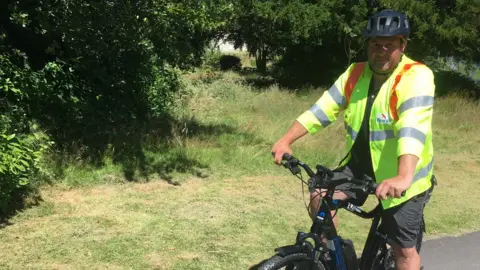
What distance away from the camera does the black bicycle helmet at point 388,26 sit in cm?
279

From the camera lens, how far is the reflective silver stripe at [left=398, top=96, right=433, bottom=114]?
2.78 meters

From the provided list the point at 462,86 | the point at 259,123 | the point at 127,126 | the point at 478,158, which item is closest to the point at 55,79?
the point at 127,126

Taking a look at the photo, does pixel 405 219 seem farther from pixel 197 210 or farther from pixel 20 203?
pixel 20 203

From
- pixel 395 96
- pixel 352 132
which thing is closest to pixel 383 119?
pixel 395 96

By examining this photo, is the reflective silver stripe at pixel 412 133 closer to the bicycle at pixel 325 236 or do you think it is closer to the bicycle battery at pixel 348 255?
the bicycle at pixel 325 236

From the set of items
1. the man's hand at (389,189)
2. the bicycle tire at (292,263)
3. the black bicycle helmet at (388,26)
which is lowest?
the bicycle tire at (292,263)

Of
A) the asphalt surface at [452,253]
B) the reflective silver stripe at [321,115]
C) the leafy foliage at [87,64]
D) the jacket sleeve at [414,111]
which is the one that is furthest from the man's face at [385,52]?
the leafy foliage at [87,64]

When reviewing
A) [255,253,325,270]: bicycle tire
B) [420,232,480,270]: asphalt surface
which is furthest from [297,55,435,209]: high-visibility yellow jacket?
[420,232,480,270]: asphalt surface

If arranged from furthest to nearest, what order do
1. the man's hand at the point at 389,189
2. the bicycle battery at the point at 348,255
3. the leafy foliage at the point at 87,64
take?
the leafy foliage at the point at 87,64 < the bicycle battery at the point at 348,255 < the man's hand at the point at 389,189

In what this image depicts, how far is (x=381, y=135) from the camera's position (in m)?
2.94

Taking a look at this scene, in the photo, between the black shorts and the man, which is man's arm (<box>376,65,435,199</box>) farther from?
the black shorts

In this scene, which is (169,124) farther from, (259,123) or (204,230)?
(204,230)

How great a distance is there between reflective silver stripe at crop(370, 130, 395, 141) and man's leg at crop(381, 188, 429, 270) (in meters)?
0.41

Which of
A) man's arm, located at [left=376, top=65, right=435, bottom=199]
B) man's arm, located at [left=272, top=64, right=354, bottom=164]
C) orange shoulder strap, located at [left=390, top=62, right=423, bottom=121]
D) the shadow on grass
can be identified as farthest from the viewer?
the shadow on grass
